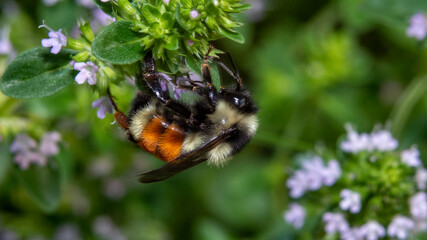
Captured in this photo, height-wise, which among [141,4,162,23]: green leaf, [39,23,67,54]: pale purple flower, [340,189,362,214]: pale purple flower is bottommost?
[340,189,362,214]: pale purple flower

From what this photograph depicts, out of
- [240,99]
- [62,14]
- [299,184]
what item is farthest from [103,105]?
[62,14]

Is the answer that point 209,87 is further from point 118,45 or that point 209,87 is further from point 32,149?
point 32,149

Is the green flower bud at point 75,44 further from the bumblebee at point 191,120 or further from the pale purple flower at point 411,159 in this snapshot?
the pale purple flower at point 411,159

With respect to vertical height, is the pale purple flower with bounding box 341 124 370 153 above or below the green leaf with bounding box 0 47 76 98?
below

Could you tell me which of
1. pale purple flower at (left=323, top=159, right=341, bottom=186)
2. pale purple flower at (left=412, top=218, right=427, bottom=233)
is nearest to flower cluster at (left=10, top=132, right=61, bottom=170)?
pale purple flower at (left=323, top=159, right=341, bottom=186)

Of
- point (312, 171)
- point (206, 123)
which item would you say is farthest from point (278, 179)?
point (206, 123)

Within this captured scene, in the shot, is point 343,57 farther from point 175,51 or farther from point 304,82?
point 175,51

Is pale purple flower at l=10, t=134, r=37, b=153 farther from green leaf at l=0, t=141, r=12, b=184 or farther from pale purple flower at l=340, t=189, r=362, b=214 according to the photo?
pale purple flower at l=340, t=189, r=362, b=214
